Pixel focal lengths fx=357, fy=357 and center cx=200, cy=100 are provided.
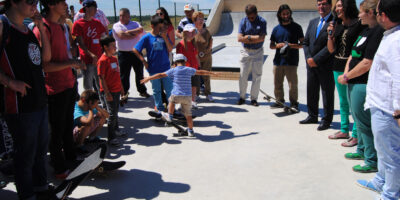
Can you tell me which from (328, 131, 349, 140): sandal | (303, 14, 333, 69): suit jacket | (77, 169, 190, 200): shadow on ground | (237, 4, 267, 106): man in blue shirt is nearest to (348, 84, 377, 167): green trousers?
(328, 131, 349, 140): sandal

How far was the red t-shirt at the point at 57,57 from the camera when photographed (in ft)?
11.9

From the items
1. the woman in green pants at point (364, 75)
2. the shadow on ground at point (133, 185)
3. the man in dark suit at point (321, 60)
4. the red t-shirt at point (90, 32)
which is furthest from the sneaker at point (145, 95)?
the woman in green pants at point (364, 75)

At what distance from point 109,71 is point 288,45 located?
307 cm

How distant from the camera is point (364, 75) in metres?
3.81

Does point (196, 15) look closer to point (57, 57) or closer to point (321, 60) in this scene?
point (321, 60)

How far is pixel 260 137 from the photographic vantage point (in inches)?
202

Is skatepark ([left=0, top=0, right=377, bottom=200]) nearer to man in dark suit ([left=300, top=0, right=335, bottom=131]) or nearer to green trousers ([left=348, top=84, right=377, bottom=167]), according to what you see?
green trousers ([left=348, top=84, right=377, bottom=167])

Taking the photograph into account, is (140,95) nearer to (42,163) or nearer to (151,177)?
(151,177)

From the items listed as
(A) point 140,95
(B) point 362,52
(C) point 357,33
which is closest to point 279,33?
(C) point 357,33

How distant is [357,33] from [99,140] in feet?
11.9

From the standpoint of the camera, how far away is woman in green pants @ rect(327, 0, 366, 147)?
14.4 feet

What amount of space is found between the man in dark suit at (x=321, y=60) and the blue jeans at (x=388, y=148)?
218 centimetres

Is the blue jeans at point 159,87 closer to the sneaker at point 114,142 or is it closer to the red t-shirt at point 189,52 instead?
the red t-shirt at point 189,52

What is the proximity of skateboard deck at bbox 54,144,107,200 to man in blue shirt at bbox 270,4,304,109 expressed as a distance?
3.69m
